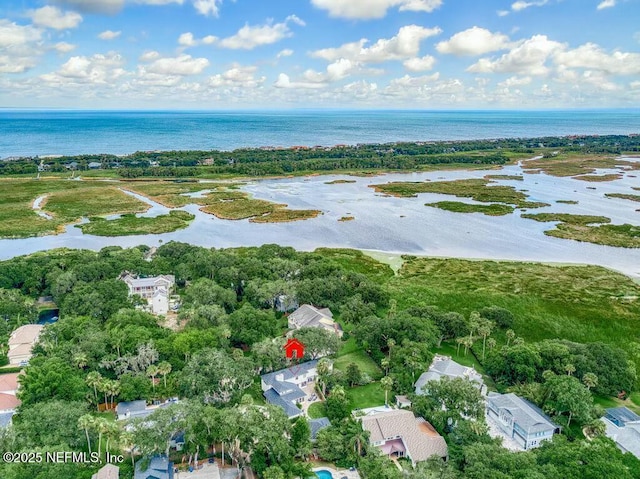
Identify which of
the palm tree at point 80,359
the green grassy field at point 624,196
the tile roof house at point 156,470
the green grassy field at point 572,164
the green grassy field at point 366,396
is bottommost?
the green grassy field at point 366,396

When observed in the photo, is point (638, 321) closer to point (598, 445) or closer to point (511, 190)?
point (598, 445)

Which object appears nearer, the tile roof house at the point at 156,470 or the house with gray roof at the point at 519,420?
the tile roof house at the point at 156,470

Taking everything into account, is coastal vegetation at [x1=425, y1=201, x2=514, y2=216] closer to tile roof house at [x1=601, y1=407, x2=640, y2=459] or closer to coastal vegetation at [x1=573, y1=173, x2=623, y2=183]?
coastal vegetation at [x1=573, y1=173, x2=623, y2=183]

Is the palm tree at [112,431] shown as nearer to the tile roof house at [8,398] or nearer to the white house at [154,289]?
the tile roof house at [8,398]

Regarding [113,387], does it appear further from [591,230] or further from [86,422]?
[591,230]

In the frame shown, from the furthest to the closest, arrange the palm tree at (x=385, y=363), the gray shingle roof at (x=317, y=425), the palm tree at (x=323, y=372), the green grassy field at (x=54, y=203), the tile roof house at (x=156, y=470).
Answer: the green grassy field at (x=54, y=203) < the palm tree at (x=385, y=363) < the palm tree at (x=323, y=372) < the gray shingle roof at (x=317, y=425) < the tile roof house at (x=156, y=470)

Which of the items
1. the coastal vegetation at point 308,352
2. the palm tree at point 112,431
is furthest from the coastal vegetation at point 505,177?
the palm tree at point 112,431

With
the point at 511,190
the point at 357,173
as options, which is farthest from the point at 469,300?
the point at 357,173

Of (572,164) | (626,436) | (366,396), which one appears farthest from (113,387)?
(572,164)
